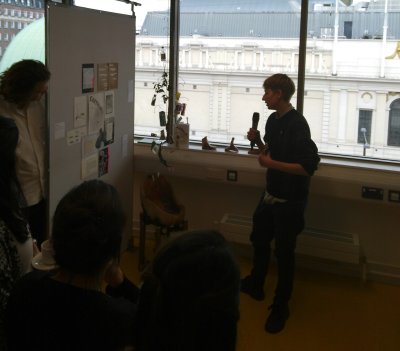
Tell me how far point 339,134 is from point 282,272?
1.51 metres

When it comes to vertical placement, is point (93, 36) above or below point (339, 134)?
above

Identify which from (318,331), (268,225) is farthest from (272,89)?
(318,331)

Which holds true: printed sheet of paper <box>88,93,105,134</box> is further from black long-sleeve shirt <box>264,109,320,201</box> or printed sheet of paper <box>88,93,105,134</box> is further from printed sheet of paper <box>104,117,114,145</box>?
black long-sleeve shirt <box>264,109,320,201</box>

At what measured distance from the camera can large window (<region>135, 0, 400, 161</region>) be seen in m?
3.77

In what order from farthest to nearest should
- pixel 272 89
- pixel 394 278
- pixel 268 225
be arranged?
pixel 394 278
pixel 268 225
pixel 272 89

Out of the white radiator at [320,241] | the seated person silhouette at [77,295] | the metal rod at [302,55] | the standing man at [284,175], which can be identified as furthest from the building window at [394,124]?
the seated person silhouette at [77,295]

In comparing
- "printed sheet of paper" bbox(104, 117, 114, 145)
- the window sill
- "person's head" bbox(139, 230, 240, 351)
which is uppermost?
"printed sheet of paper" bbox(104, 117, 114, 145)

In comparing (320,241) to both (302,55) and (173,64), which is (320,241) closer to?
(302,55)

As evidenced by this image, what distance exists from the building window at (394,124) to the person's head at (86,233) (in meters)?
3.29

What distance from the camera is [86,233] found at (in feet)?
3.62

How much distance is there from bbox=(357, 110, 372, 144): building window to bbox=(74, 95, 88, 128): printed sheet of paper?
2260mm

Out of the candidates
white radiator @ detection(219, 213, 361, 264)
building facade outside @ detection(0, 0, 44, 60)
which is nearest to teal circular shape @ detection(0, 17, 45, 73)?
building facade outside @ detection(0, 0, 44, 60)

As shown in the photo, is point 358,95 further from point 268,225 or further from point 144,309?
point 144,309

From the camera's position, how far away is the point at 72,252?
1110 mm
